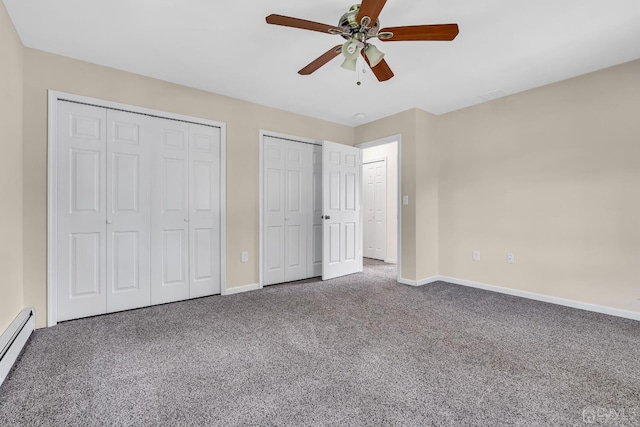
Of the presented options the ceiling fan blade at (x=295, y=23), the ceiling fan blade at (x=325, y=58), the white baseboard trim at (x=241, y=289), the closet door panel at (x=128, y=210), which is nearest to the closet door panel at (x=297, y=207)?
the white baseboard trim at (x=241, y=289)

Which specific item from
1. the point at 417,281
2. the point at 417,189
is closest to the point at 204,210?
the point at 417,189

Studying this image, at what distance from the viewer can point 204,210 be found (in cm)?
337

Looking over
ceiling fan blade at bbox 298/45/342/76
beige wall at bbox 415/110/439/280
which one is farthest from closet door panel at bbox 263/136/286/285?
beige wall at bbox 415/110/439/280

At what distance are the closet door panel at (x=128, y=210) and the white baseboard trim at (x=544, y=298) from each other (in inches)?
133

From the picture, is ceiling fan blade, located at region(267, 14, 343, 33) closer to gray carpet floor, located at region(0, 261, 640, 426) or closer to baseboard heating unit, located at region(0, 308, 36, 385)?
gray carpet floor, located at region(0, 261, 640, 426)

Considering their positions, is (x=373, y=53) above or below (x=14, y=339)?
above

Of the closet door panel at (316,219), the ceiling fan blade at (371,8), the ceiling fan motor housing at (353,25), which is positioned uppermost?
the ceiling fan motor housing at (353,25)

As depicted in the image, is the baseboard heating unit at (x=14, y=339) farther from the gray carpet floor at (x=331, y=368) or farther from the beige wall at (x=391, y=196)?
the beige wall at (x=391, y=196)

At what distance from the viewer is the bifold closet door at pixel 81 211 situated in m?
2.59

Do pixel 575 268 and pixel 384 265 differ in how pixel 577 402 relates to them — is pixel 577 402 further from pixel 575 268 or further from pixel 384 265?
pixel 384 265

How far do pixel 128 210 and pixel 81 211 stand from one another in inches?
14.3

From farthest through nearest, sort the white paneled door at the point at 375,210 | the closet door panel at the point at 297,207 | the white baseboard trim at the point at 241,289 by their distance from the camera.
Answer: the white paneled door at the point at 375,210, the closet door panel at the point at 297,207, the white baseboard trim at the point at 241,289

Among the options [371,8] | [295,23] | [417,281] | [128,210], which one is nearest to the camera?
[371,8]

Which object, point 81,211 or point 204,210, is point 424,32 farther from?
point 81,211
